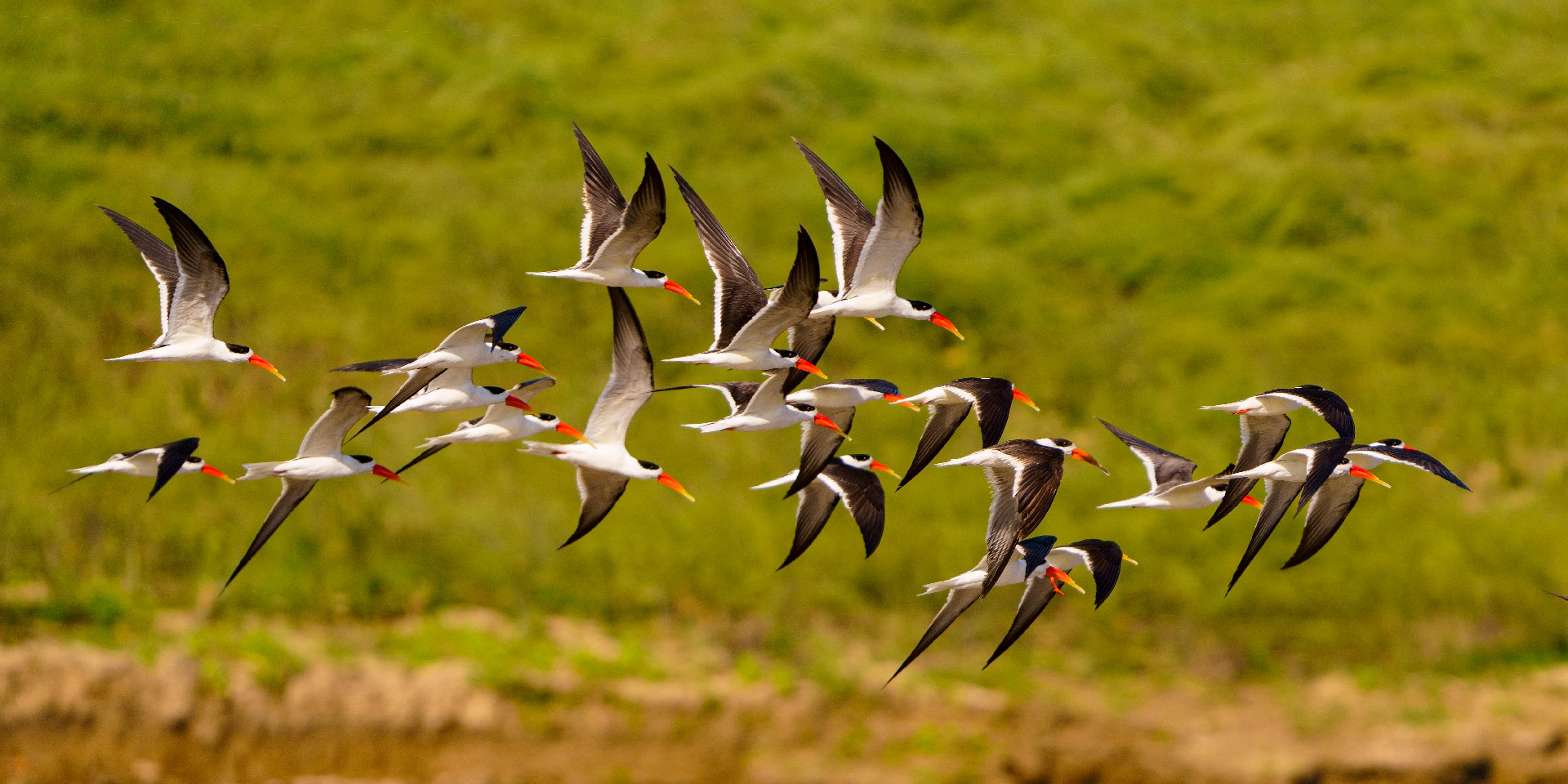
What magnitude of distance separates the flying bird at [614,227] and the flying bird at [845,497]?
2217mm

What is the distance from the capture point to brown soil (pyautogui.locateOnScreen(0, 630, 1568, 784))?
1977 centimetres

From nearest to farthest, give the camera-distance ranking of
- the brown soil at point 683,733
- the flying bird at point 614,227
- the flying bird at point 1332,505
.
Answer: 1. the flying bird at point 614,227
2. the flying bird at point 1332,505
3. the brown soil at point 683,733

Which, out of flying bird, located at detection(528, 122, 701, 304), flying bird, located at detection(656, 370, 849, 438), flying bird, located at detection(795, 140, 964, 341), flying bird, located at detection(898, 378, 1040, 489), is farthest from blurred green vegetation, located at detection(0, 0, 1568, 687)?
flying bird, located at detection(528, 122, 701, 304)

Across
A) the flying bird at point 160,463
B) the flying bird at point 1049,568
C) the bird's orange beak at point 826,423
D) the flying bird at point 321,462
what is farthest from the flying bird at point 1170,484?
the flying bird at point 160,463

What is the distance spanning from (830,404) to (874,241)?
1879 millimetres

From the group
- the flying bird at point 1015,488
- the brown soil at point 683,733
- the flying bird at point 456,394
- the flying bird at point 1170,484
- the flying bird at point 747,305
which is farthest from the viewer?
the brown soil at point 683,733

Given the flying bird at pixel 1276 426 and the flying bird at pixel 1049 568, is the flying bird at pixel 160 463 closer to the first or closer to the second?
the flying bird at pixel 1049 568

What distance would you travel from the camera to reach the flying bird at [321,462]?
11.4m

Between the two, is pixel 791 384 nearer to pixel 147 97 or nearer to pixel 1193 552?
pixel 1193 552

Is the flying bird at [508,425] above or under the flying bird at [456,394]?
under

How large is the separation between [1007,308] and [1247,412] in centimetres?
1738

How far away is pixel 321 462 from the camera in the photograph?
11977 mm

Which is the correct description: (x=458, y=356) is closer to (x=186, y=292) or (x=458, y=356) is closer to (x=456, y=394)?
(x=456, y=394)

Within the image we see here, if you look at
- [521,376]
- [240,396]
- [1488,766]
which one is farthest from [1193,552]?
[240,396]
